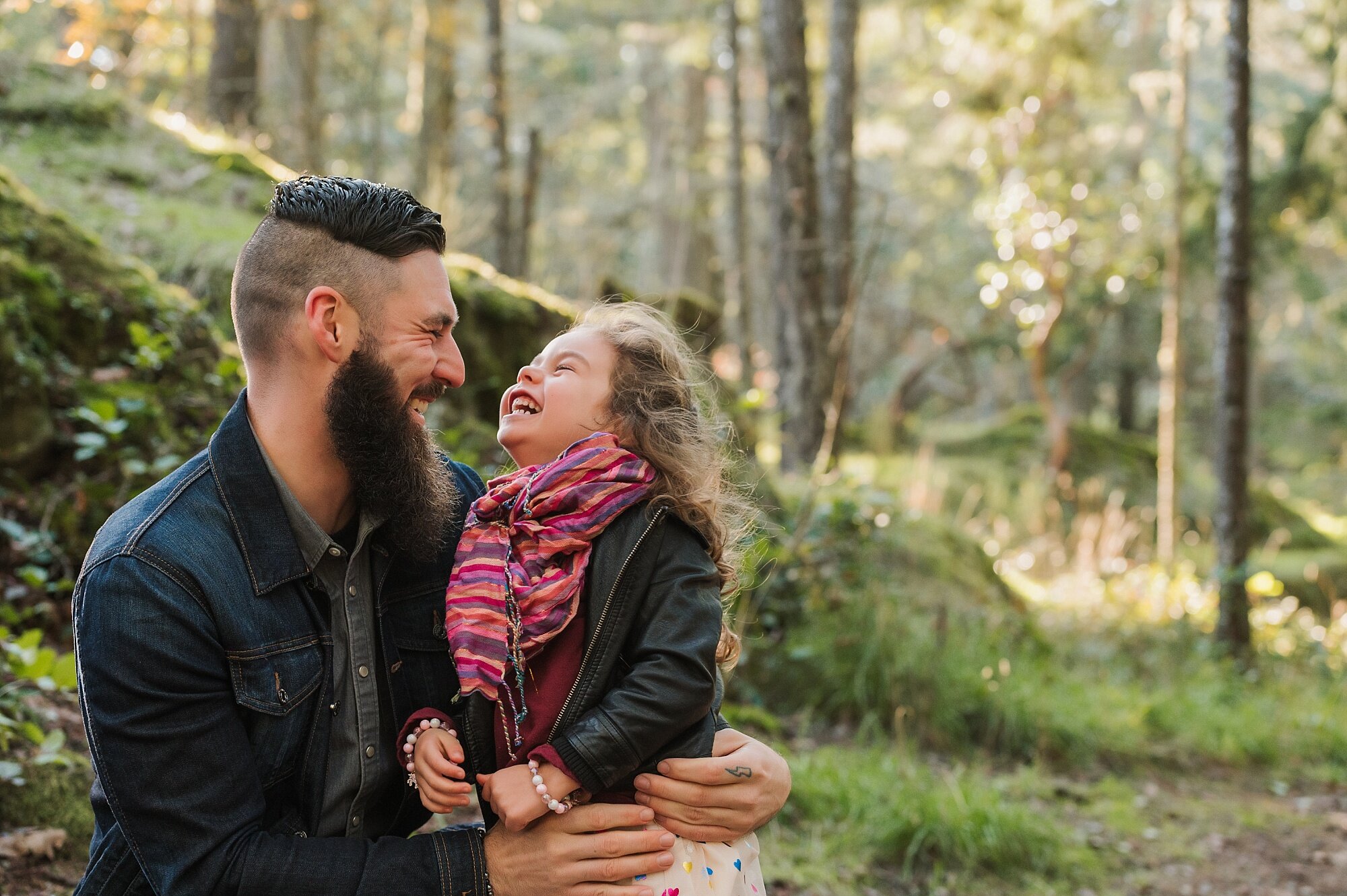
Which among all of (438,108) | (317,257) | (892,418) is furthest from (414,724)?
(892,418)

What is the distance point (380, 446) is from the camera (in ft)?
6.91

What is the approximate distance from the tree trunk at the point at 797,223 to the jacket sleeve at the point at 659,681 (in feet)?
16.8

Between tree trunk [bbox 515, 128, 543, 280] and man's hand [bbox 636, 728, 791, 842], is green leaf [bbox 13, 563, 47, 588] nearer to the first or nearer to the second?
man's hand [bbox 636, 728, 791, 842]

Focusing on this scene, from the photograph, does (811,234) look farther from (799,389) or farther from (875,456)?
(875,456)

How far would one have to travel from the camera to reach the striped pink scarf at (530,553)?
6.68 ft

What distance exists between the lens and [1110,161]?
67.8 ft

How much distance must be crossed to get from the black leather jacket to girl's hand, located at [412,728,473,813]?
0.11 meters

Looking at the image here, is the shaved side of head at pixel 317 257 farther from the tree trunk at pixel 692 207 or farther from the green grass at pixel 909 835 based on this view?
the tree trunk at pixel 692 207

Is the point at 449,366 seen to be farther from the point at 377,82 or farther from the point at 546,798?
the point at 377,82

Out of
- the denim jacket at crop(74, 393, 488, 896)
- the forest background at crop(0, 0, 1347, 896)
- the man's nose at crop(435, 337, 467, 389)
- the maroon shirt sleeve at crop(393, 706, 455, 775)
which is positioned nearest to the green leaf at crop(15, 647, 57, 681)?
the forest background at crop(0, 0, 1347, 896)

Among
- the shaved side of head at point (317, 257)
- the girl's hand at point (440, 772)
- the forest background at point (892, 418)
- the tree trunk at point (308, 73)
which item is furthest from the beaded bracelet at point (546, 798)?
the tree trunk at point (308, 73)

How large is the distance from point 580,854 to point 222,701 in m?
0.67

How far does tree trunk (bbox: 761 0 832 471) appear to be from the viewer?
274 inches

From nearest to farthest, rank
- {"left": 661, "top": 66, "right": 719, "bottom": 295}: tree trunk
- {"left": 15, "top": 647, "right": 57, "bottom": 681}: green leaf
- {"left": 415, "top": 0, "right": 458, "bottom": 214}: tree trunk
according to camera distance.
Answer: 1. {"left": 15, "top": 647, "right": 57, "bottom": 681}: green leaf
2. {"left": 415, "top": 0, "right": 458, "bottom": 214}: tree trunk
3. {"left": 661, "top": 66, "right": 719, "bottom": 295}: tree trunk
